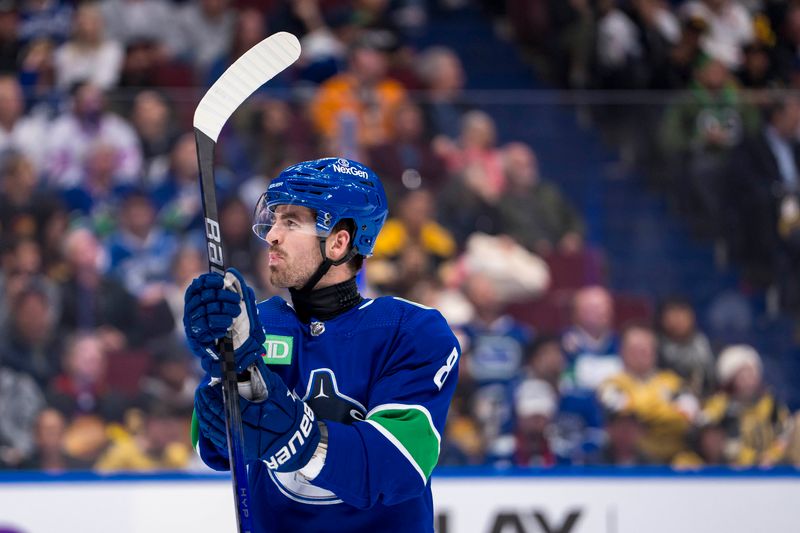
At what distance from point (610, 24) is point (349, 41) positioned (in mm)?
1261

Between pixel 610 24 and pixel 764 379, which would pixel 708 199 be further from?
pixel 610 24

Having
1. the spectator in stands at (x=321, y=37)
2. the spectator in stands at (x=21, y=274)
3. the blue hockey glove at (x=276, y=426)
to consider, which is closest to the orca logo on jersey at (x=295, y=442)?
the blue hockey glove at (x=276, y=426)

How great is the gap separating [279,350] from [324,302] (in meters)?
0.12

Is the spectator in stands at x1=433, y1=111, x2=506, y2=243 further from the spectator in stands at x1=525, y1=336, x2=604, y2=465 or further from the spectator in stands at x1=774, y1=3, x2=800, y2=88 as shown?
the spectator in stands at x1=774, y1=3, x2=800, y2=88

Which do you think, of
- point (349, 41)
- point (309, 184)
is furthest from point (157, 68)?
point (309, 184)

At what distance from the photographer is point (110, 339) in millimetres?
4230

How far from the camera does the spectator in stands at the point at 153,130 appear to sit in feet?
14.4

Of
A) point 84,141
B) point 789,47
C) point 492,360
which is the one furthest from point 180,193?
point 789,47

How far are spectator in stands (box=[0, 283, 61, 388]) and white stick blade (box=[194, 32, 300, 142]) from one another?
2.30m

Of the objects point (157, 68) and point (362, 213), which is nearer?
point (362, 213)

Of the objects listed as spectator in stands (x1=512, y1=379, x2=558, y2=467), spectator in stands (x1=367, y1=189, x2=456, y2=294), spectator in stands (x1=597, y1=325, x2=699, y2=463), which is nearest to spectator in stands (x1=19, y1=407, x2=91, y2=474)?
spectator in stands (x1=367, y1=189, x2=456, y2=294)

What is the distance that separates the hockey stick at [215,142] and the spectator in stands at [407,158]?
2262mm

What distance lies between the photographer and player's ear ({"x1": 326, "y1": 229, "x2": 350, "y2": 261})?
2158 mm

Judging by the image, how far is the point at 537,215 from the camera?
4523 millimetres
